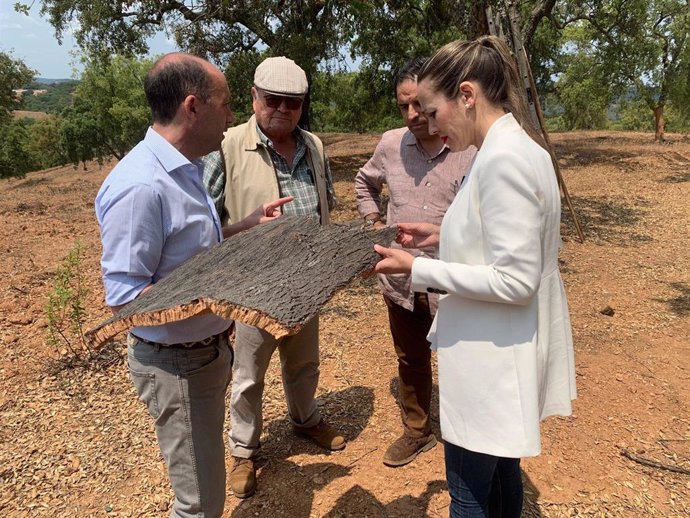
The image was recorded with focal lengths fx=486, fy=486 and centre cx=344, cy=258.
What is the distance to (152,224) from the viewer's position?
1.52m

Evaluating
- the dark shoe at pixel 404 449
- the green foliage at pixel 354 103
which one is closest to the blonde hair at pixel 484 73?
the dark shoe at pixel 404 449

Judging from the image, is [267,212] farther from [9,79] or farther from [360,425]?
[9,79]

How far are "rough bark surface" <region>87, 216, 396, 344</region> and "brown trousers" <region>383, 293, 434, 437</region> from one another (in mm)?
735

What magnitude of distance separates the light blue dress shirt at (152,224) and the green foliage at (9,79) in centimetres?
1966

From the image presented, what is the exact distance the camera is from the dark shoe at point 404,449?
2809mm

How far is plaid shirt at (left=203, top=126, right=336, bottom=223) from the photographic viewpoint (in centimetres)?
238

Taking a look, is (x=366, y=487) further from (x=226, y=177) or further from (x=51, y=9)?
(x=51, y=9)

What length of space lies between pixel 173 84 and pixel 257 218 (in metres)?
0.79

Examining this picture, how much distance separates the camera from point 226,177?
7.88 feet

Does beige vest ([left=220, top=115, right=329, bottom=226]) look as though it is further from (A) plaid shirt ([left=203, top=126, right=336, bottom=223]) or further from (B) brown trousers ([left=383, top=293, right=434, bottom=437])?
(B) brown trousers ([left=383, top=293, right=434, bottom=437])

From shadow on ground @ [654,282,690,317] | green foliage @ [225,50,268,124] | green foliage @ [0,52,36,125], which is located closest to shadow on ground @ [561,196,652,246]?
shadow on ground @ [654,282,690,317]

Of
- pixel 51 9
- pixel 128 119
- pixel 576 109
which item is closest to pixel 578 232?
pixel 51 9

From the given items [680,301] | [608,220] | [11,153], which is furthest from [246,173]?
[11,153]

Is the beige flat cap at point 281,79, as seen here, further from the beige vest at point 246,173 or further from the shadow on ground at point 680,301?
the shadow on ground at point 680,301
